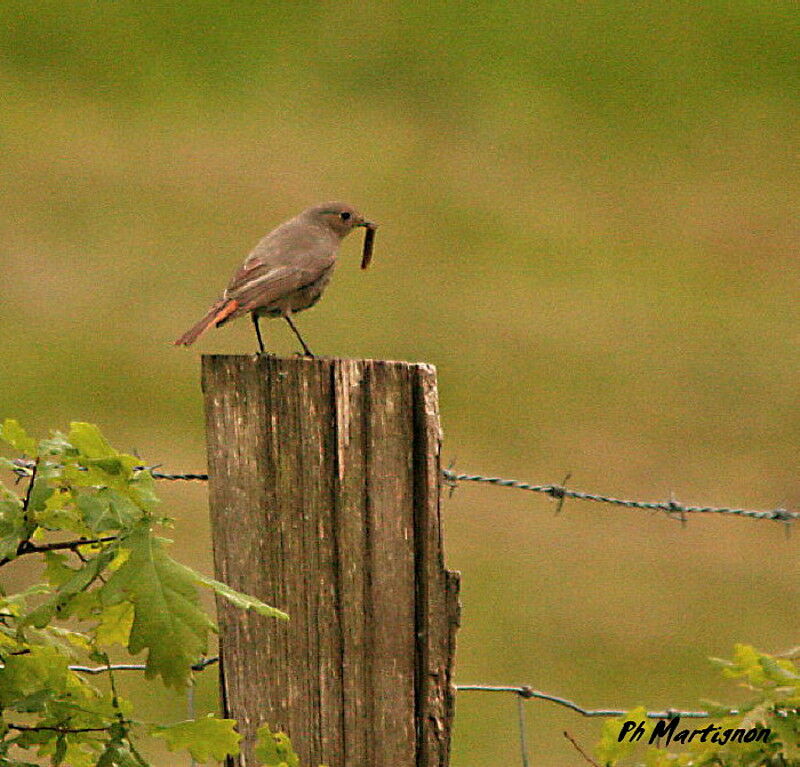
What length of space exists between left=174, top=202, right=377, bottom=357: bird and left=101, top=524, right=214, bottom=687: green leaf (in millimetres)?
2479

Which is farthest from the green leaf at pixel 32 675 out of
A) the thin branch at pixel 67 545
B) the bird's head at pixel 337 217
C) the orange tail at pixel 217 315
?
the bird's head at pixel 337 217

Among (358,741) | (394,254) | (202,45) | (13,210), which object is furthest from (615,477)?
(202,45)

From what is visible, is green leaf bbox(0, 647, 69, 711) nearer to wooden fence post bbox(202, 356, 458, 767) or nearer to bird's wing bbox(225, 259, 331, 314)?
wooden fence post bbox(202, 356, 458, 767)

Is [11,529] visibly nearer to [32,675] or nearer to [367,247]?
[32,675]

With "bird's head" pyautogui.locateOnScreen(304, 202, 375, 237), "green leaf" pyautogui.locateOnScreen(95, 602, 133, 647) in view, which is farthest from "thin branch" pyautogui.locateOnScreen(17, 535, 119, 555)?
"bird's head" pyautogui.locateOnScreen(304, 202, 375, 237)

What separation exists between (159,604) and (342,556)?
0.64 metres

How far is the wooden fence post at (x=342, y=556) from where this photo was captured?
3471 mm

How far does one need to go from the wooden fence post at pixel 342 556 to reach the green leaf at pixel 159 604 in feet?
1.79

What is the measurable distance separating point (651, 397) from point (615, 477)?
4460 mm

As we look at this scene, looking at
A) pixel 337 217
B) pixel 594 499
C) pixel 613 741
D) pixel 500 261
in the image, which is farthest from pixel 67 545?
pixel 500 261

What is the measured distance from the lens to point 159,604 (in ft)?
9.54

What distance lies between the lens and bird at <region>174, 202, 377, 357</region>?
565cm

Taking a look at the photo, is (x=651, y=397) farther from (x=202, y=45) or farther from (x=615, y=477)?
(x=202, y=45)

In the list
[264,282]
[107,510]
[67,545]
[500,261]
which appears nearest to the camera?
[107,510]
